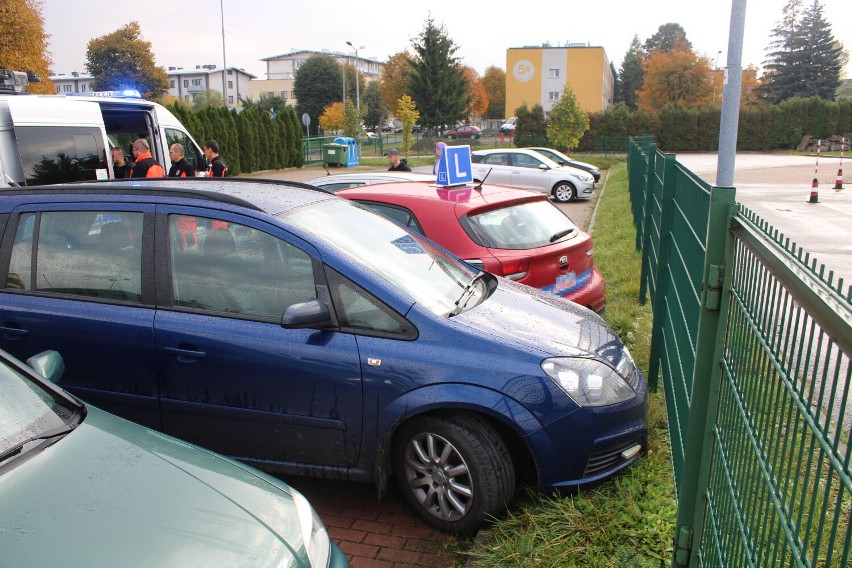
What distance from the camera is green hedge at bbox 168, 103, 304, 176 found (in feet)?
93.7

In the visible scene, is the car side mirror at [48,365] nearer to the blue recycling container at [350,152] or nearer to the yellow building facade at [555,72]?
the blue recycling container at [350,152]

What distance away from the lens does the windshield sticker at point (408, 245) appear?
4375 millimetres

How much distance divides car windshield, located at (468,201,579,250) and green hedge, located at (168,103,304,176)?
77.4 feet

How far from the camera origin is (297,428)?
3.75 m

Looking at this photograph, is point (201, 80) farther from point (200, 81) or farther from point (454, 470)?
point (454, 470)

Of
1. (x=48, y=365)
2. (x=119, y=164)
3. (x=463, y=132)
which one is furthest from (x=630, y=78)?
(x=48, y=365)

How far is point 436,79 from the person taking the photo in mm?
59594

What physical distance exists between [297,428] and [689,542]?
1.93 m

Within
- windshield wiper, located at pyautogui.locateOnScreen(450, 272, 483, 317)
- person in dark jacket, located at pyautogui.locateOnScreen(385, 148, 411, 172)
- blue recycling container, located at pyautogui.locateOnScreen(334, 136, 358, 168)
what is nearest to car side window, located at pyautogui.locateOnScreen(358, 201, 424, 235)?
windshield wiper, located at pyautogui.locateOnScreen(450, 272, 483, 317)

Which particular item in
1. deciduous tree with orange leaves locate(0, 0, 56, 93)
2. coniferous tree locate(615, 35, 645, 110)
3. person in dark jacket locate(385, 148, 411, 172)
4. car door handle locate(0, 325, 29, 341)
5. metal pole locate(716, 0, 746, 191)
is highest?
coniferous tree locate(615, 35, 645, 110)

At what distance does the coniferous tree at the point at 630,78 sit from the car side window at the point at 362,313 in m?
110

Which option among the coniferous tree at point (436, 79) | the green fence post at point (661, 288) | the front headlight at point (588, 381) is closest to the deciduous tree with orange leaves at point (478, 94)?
the coniferous tree at point (436, 79)

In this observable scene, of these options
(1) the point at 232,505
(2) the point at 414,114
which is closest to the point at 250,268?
(1) the point at 232,505

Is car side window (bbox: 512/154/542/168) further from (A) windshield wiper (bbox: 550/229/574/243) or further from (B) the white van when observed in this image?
(A) windshield wiper (bbox: 550/229/574/243)
